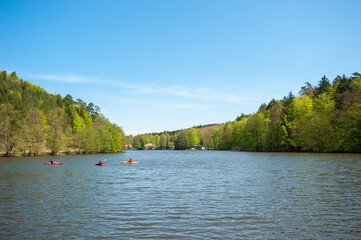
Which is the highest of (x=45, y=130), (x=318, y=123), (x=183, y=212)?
(x=318, y=123)

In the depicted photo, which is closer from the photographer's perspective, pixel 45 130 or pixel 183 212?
pixel 183 212

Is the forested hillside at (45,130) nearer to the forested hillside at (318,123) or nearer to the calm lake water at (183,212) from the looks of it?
the calm lake water at (183,212)

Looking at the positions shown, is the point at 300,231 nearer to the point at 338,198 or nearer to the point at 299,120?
the point at 338,198

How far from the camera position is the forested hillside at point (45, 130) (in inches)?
3233

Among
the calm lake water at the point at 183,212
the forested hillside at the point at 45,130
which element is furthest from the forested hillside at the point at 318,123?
the forested hillside at the point at 45,130

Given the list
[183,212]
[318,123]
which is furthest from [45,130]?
[318,123]

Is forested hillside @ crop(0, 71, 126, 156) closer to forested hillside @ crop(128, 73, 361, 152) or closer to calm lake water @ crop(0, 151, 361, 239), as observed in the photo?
calm lake water @ crop(0, 151, 361, 239)

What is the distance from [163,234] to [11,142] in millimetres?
85196

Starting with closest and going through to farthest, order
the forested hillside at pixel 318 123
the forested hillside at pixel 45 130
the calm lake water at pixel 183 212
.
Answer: the calm lake water at pixel 183 212
the forested hillside at pixel 318 123
the forested hillside at pixel 45 130

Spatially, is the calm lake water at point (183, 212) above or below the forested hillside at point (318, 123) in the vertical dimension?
below

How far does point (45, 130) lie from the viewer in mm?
91938

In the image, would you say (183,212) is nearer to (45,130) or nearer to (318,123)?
(318,123)

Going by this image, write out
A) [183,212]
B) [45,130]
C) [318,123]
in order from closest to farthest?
[183,212]
[318,123]
[45,130]

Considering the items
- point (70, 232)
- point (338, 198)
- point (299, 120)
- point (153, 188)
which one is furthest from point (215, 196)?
point (299, 120)
